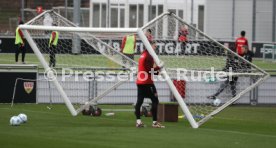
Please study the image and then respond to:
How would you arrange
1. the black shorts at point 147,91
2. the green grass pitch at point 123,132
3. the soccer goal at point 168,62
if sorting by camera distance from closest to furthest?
1. the green grass pitch at point 123,132
2. the black shorts at point 147,91
3. the soccer goal at point 168,62

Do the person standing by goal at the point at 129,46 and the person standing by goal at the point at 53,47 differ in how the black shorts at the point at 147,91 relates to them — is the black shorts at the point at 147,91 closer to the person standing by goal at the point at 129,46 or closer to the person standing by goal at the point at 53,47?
the person standing by goal at the point at 53,47

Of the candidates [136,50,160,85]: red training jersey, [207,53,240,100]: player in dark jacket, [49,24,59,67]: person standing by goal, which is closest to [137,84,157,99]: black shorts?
[136,50,160,85]: red training jersey

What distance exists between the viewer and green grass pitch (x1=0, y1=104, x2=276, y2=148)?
54.7 ft

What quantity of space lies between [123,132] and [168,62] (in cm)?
545

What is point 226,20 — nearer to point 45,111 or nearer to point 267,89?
point 267,89

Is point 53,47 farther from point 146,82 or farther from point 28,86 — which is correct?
point 146,82

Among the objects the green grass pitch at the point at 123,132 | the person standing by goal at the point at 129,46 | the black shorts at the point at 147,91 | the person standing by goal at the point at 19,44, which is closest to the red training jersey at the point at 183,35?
the green grass pitch at the point at 123,132

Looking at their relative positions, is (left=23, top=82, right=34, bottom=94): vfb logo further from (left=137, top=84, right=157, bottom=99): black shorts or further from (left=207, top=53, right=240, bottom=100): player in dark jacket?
(left=137, top=84, right=157, bottom=99): black shorts

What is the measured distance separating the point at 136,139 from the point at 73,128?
2.63 metres

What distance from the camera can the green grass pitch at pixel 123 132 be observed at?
657 inches

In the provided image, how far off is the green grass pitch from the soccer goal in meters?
0.63

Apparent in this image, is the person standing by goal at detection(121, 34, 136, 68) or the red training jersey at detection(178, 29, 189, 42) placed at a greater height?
the red training jersey at detection(178, 29, 189, 42)

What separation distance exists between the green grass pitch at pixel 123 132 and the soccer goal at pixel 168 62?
24.9 inches

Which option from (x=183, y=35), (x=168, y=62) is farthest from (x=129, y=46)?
(x=168, y=62)
